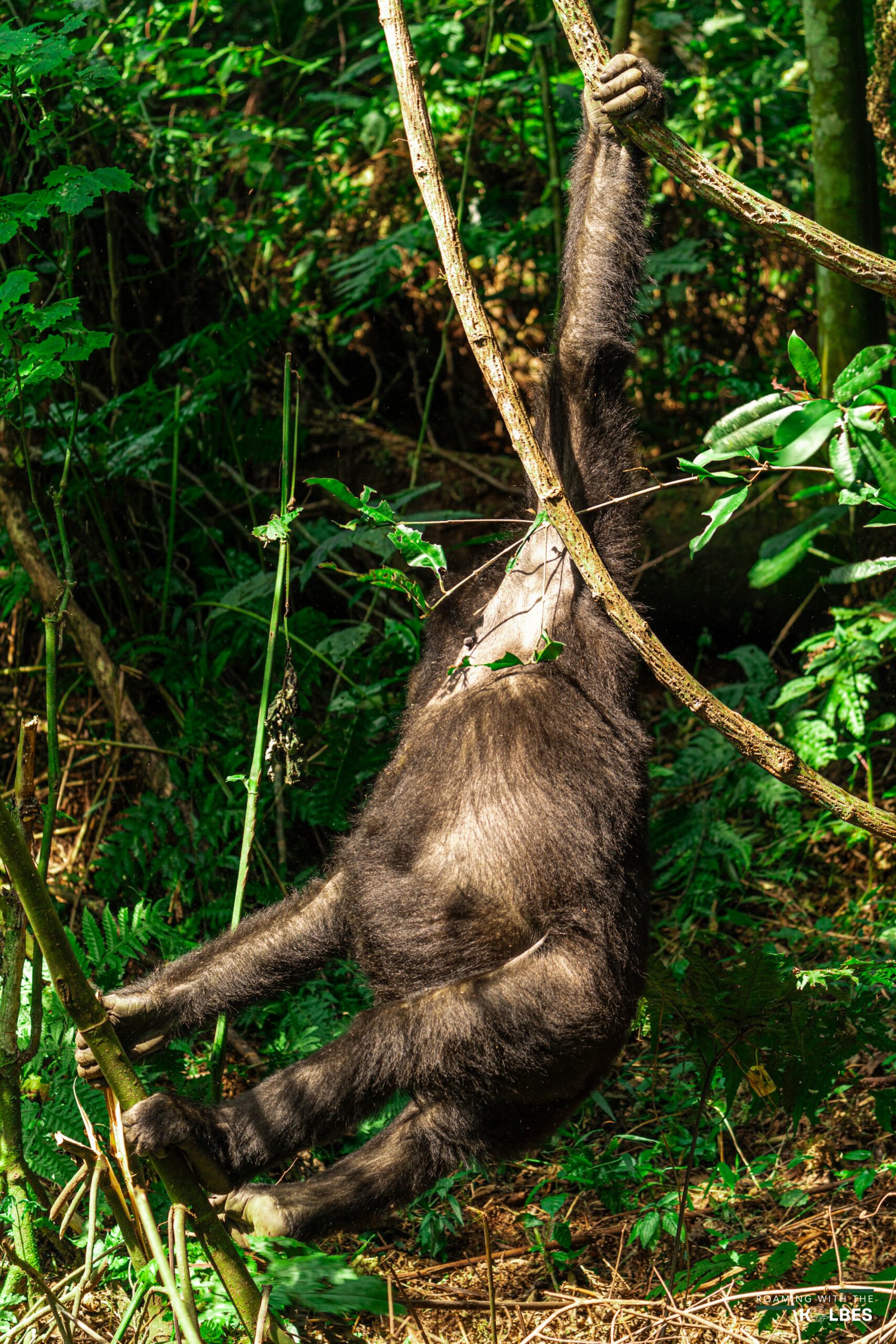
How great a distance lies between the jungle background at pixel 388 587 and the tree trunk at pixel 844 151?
0.06ft

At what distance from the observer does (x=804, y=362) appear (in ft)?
5.54

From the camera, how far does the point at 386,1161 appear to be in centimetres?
292

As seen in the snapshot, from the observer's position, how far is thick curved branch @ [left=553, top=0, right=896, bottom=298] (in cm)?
213

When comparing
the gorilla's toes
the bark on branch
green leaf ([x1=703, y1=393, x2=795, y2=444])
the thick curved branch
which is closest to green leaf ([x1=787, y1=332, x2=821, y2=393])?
green leaf ([x1=703, y1=393, x2=795, y2=444])

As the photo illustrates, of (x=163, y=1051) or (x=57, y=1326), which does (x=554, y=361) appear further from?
(x=57, y=1326)

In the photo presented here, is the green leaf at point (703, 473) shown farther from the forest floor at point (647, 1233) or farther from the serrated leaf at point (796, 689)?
the serrated leaf at point (796, 689)

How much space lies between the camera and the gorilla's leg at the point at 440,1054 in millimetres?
2654

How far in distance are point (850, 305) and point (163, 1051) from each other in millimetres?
4022

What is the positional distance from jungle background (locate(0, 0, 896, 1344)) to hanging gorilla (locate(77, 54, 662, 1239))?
22cm

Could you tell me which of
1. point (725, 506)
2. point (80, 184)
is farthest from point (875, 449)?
point (80, 184)

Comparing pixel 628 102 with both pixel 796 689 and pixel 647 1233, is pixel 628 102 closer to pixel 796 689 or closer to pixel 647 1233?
pixel 796 689

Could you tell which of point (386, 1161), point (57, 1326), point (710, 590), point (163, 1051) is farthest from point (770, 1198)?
point (710, 590)

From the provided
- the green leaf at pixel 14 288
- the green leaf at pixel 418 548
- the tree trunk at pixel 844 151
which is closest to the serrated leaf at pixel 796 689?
the tree trunk at pixel 844 151

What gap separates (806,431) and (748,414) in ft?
0.78
